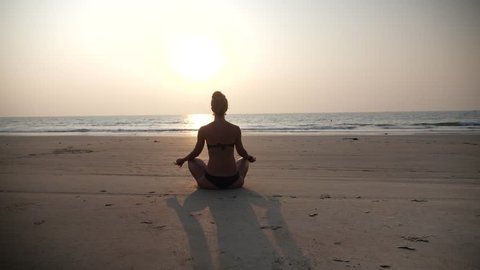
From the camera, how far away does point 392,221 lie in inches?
147

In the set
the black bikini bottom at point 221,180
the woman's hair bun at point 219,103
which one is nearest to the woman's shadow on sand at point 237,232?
the black bikini bottom at point 221,180

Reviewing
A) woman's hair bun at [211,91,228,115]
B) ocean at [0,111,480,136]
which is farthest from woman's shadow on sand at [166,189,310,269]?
ocean at [0,111,480,136]

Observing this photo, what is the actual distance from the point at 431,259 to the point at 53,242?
10.4 feet

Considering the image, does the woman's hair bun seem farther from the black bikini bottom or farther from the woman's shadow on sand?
the woman's shadow on sand

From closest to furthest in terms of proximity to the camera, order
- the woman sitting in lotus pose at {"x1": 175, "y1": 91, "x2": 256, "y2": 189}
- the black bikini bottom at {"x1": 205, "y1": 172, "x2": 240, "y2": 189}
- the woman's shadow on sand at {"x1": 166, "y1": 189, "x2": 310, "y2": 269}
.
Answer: the woman's shadow on sand at {"x1": 166, "y1": 189, "x2": 310, "y2": 269}, the woman sitting in lotus pose at {"x1": 175, "y1": 91, "x2": 256, "y2": 189}, the black bikini bottom at {"x1": 205, "y1": 172, "x2": 240, "y2": 189}

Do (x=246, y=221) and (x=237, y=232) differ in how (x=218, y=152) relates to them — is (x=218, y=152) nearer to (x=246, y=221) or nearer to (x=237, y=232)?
(x=246, y=221)

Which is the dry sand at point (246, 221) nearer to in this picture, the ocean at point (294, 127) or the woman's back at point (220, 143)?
the woman's back at point (220, 143)

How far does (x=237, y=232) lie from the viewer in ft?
11.3

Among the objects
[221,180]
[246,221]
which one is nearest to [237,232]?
[246,221]

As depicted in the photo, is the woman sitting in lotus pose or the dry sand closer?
the dry sand

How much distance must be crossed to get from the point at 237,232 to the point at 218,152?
2.02 metres

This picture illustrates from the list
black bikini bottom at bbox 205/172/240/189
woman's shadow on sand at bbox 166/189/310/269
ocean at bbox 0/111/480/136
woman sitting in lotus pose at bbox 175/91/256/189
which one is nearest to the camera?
woman's shadow on sand at bbox 166/189/310/269

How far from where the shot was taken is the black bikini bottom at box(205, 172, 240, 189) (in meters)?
5.42

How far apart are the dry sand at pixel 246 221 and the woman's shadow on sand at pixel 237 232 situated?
0.03 ft
